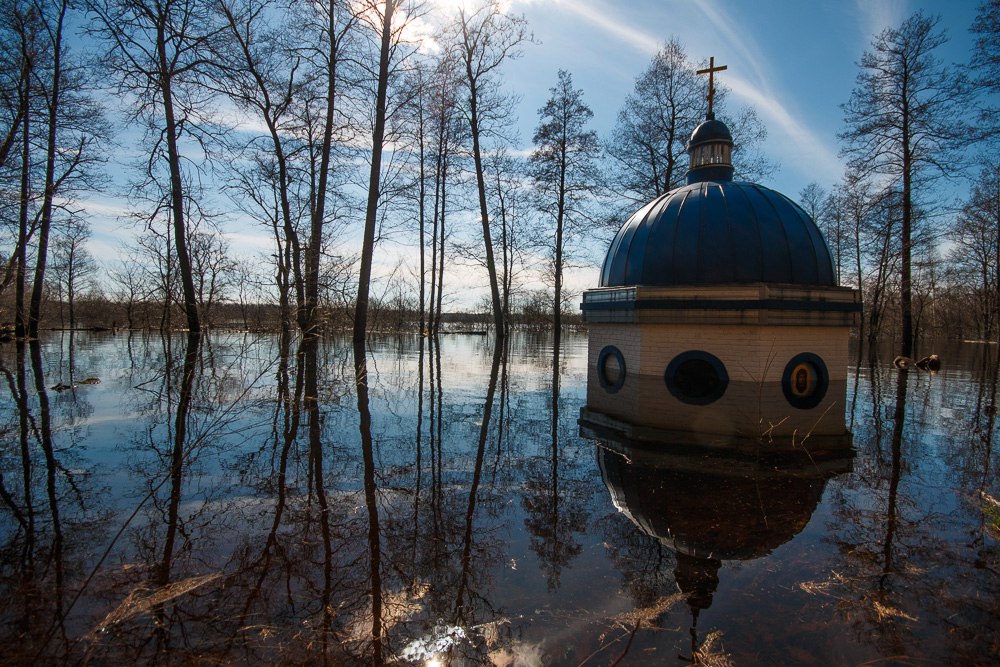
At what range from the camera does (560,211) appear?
1026 inches

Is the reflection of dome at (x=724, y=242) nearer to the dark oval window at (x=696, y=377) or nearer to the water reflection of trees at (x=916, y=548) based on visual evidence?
the dark oval window at (x=696, y=377)

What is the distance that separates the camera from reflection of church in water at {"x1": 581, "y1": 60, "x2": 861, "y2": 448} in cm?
859

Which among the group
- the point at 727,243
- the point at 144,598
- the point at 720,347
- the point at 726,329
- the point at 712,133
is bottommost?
the point at 144,598

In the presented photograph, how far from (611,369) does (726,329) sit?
7.67 feet

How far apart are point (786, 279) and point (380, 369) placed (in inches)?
404

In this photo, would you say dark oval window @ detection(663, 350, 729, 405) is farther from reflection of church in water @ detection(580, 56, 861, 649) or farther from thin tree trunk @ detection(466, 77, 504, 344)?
thin tree trunk @ detection(466, 77, 504, 344)

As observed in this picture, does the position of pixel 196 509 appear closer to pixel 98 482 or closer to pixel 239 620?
pixel 98 482

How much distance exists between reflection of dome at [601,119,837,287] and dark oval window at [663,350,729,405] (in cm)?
138

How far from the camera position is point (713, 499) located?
16.9 feet

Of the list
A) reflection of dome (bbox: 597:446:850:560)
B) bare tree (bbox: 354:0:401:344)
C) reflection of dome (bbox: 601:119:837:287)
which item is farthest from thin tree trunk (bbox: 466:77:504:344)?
reflection of dome (bbox: 597:446:850:560)

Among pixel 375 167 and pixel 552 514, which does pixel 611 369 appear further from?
pixel 375 167

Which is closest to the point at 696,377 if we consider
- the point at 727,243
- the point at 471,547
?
the point at 727,243

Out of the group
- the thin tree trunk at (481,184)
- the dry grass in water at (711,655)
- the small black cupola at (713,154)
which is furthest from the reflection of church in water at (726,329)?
the thin tree trunk at (481,184)

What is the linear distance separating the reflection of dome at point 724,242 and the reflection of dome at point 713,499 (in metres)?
3.86
